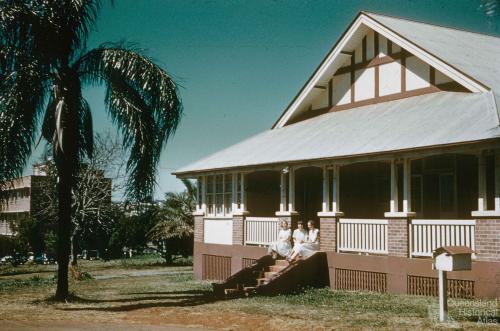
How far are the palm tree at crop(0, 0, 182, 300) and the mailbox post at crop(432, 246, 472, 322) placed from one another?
24.1ft

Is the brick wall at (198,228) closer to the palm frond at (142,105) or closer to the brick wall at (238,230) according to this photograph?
the brick wall at (238,230)

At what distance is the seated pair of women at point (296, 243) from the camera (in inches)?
734

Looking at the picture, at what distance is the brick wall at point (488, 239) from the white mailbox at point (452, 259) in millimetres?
2182

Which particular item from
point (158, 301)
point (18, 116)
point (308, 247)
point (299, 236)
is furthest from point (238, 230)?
point (18, 116)

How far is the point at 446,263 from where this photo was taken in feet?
39.0

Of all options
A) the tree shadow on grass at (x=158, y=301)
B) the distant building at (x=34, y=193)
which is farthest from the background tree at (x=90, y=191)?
the tree shadow on grass at (x=158, y=301)

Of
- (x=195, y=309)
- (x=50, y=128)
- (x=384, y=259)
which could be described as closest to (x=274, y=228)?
(x=384, y=259)

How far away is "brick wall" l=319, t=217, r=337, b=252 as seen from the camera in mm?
18422

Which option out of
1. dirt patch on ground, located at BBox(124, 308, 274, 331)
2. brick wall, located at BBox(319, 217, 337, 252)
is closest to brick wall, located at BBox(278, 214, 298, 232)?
brick wall, located at BBox(319, 217, 337, 252)

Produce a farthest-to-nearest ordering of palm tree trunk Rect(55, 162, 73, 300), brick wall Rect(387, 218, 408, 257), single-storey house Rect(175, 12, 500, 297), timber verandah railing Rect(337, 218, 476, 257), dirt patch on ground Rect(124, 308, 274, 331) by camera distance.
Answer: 1. palm tree trunk Rect(55, 162, 73, 300)
2. brick wall Rect(387, 218, 408, 257)
3. single-storey house Rect(175, 12, 500, 297)
4. timber verandah railing Rect(337, 218, 476, 257)
5. dirt patch on ground Rect(124, 308, 274, 331)

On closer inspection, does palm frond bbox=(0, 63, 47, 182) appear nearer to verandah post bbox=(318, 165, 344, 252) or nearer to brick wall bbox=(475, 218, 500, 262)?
verandah post bbox=(318, 165, 344, 252)

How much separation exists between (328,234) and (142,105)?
653cm

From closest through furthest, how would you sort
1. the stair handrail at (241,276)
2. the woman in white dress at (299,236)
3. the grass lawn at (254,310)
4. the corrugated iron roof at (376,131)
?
the grass lawn at (254,310) → the corrugated iron roof at (376,131) → the stair handrail at (241,276) → the woman in white dress at (299,236)

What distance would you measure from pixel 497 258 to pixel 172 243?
2639 centimetres
